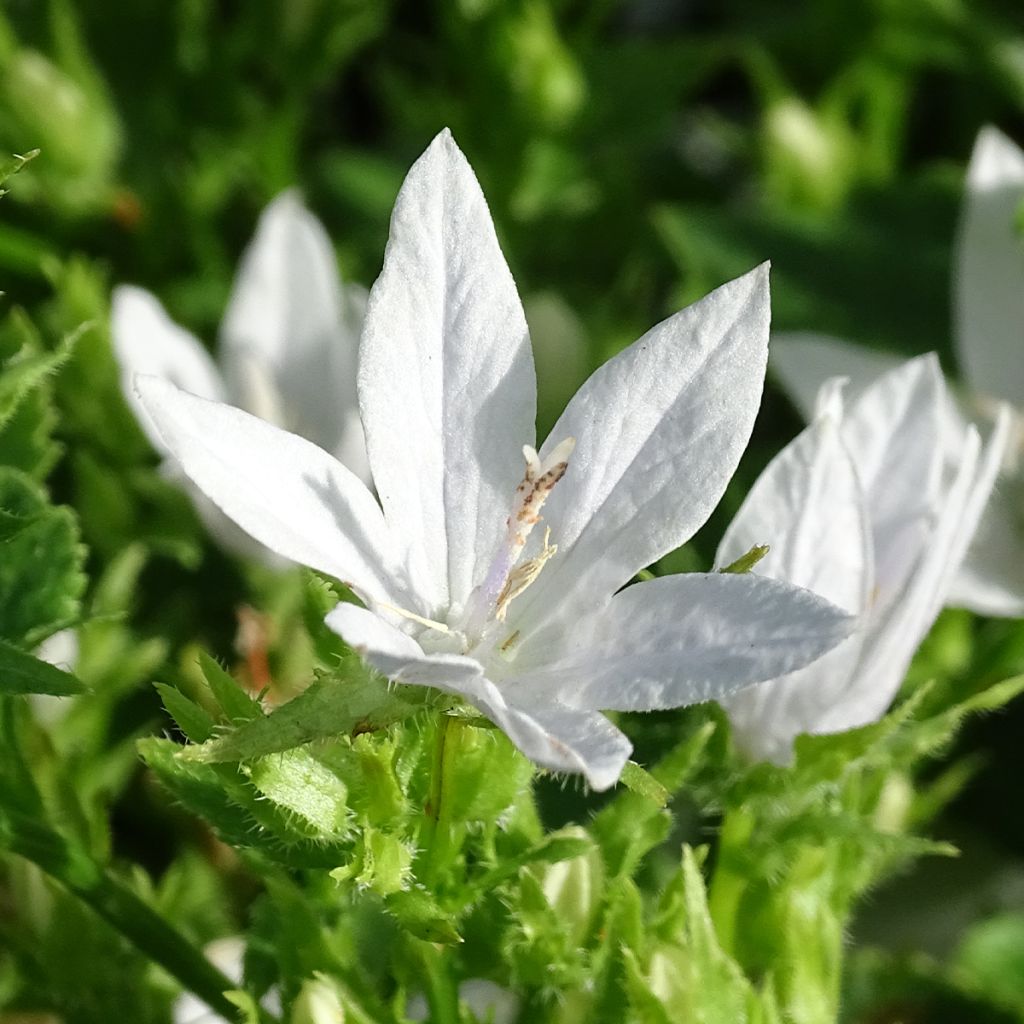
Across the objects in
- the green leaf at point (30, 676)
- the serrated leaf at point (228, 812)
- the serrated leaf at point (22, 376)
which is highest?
the serrated leaf at point (22, 376)

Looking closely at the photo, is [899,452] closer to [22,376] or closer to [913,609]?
[913,609]

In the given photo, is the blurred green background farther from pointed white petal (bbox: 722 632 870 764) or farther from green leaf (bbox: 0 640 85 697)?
green leaf (bbox: 0 640 85 697)

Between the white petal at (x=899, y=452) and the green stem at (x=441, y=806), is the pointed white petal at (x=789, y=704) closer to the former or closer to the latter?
the white petal at (x=899, y=452)

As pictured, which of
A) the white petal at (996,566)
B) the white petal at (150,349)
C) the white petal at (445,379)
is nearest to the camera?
the white petal at (445,379)

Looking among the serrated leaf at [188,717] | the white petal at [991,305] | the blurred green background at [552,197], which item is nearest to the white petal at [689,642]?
the serrated leaf at [188,717]

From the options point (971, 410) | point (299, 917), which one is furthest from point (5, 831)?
point (971, 410)

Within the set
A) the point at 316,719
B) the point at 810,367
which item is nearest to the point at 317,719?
the point at 316,719
